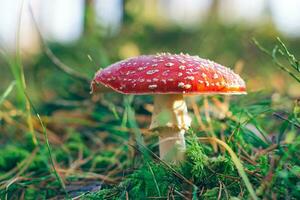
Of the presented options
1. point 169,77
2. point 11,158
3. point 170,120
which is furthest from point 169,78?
point 11,158

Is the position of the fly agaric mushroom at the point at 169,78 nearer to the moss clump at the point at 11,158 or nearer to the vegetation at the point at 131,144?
the vegetation at the point at 131,144

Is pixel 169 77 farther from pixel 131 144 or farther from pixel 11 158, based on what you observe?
pixel 11 158

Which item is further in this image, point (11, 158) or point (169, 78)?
point (11, 158)

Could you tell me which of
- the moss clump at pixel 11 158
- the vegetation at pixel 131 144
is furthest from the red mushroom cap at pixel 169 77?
the moss clump at pixel 11 158

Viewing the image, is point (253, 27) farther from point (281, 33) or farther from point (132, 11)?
point (132, 11)

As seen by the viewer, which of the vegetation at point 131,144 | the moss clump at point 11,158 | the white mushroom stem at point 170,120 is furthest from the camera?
the moss clump at point 11,158

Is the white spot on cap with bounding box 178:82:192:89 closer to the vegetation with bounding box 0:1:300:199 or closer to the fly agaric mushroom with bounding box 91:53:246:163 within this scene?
the fly agaric mushroom with bounding box 91:53:246:163
